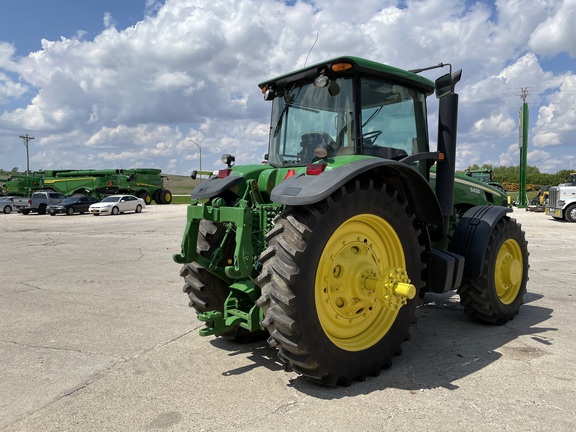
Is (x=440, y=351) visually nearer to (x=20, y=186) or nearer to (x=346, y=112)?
(x=346, y=112)

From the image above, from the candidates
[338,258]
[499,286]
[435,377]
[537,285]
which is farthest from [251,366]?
[537,285]

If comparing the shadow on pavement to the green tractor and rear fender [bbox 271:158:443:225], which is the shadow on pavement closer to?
the green tractor

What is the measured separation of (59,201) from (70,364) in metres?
32.3

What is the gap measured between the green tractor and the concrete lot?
13.0 inches

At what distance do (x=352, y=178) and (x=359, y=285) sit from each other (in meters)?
0.89

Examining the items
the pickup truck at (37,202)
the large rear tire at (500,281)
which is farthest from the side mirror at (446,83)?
the pickup truck at (37,202)

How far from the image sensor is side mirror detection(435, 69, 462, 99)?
4.36 metres

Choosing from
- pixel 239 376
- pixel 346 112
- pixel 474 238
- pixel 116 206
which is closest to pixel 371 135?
pixel 346 112

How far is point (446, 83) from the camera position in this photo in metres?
4.41

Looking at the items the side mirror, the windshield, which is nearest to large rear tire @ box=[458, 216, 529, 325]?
the side mirror

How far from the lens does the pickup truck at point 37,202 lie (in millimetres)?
32219

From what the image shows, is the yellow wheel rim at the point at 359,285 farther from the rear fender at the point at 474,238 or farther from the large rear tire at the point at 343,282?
the rear fender at the point at 474,238

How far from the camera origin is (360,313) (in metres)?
3.86

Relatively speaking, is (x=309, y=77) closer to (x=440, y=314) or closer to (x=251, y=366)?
(x=251, y=366)
